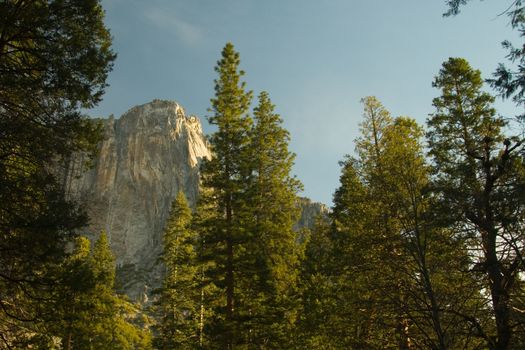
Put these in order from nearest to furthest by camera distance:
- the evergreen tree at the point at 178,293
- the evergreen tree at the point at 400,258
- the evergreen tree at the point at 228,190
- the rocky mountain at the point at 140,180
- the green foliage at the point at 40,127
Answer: the green foliage at the point at 40,127 → the evergreen tree at the point at 400,258 → the evergreen tree at the point at 228,190 → the evergreen tree at the point at 178,293 → the rocky mountain at the point at 140,180

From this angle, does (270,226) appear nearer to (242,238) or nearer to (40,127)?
(242,238)

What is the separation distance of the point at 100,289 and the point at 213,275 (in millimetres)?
10318

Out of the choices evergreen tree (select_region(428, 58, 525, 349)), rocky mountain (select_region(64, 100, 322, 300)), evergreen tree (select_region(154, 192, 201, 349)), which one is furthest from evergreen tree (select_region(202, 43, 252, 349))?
rocky mountain (select_region(64, 100, 322, 300))

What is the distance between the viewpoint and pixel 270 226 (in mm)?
18453

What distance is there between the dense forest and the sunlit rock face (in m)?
87.2

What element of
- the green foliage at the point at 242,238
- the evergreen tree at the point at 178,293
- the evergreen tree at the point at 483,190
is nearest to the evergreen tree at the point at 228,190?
the green foliage at the point at 242,238

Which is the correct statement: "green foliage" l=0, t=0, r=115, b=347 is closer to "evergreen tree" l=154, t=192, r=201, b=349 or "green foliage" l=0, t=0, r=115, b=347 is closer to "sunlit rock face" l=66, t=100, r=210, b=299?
"evergreen tree" l=154, t=192, r=201, b=349

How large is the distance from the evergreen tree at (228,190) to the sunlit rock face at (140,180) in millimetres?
89868

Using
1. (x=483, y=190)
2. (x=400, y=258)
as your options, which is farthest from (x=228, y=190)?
(x=483, y=190)

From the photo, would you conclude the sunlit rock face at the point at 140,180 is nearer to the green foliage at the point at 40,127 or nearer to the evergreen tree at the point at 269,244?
the evergreen tree at the point at 269,244

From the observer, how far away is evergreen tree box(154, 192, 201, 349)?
22297 millimetres

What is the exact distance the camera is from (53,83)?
922 cm

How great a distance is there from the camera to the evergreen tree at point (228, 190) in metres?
16.7

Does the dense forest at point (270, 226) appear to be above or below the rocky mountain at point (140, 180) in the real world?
below
